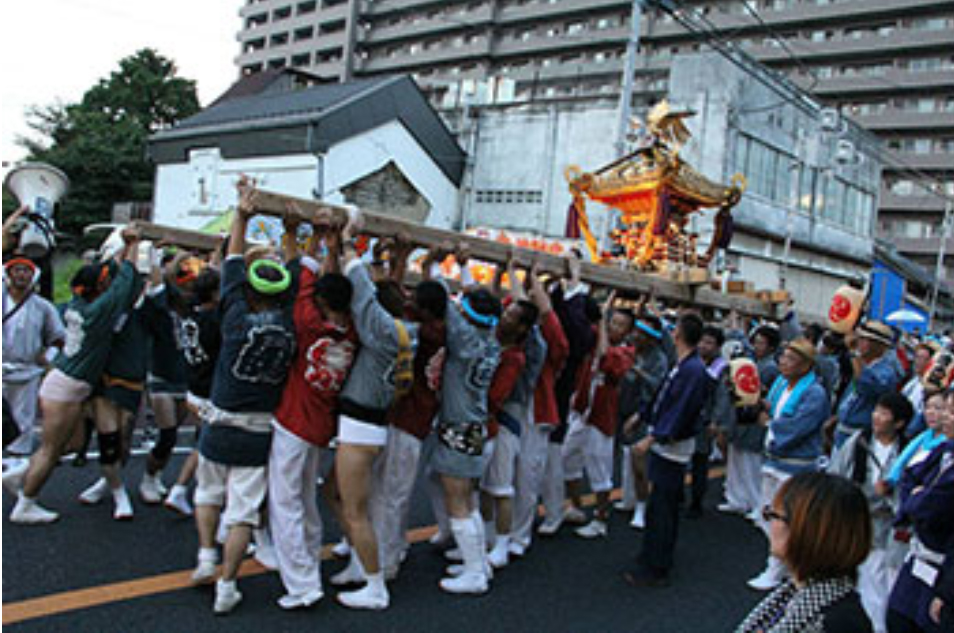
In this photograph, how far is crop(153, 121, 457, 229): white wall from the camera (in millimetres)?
21656

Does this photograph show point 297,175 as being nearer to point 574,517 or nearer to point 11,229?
point 11,229

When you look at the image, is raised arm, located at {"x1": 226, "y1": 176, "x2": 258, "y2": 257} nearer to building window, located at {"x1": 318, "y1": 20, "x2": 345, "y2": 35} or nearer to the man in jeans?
the man in jeans

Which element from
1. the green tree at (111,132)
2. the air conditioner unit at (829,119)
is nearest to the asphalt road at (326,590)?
the air conditioner unit at (829,119)

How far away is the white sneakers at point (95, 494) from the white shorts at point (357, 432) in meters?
2.62

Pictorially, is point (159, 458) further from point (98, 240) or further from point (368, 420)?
point (98, 240)

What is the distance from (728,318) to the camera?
796cm

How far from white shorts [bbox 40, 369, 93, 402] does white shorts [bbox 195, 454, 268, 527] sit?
1582mm

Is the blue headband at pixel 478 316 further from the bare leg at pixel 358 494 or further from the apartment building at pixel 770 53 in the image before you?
the apartment building at pixel 770 53

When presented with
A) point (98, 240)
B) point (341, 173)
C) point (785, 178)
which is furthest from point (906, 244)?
point (98, 240)

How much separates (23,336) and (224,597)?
2875 mm

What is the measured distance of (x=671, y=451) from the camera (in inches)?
201

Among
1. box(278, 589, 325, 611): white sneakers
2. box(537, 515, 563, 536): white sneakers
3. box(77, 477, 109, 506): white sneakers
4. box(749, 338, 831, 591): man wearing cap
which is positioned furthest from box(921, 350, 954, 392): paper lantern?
box(77, 477, 109, 506): white sneakers

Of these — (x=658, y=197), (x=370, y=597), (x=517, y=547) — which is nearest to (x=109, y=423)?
(x=370, y=597)

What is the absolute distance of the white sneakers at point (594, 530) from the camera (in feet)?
19.9
